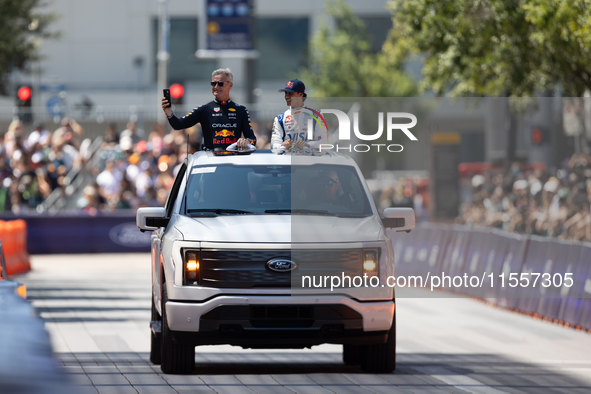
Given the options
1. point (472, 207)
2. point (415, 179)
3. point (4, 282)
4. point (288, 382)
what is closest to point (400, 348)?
point (288, 382)

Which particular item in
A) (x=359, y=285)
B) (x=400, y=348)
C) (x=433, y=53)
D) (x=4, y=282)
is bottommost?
(x=400, y=348)

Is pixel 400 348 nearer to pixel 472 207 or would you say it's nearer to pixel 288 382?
pixel 288 382

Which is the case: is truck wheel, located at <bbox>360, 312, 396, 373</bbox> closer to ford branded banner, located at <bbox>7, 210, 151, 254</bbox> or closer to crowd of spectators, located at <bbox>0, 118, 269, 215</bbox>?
crowd of spectators, located at <bbox>0, 118, 269, 215</bbox>

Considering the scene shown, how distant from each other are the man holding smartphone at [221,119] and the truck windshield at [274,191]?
509 millimetres

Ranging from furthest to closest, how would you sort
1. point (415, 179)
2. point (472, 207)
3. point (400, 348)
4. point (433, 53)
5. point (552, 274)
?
point (415, 179) → point (472, 207) → point (433, 53) → point (552, 274) → point (400, 348)

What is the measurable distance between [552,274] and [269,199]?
19.7 feet

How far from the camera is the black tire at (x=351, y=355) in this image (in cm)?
1005

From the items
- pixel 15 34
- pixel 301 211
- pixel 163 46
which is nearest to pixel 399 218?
pixel 301 211

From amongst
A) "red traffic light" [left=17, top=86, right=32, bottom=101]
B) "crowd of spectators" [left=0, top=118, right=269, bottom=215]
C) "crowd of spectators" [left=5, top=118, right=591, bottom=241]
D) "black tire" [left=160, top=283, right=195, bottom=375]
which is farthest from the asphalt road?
"red traffic light" [left=17, top=86, right=32, bottom=101]

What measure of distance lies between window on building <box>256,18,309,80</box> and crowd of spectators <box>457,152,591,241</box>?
37.5 m

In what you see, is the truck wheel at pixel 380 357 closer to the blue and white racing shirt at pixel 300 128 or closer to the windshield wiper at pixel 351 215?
the windshield wiper at pixel 351 215

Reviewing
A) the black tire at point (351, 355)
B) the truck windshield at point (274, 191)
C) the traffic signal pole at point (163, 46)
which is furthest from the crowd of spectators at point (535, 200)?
the traffic signal pole at point (163, 46)

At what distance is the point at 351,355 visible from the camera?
1016 cm

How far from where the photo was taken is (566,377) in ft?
31.6
